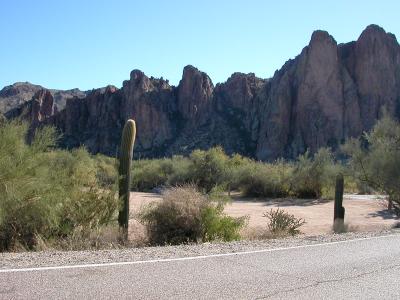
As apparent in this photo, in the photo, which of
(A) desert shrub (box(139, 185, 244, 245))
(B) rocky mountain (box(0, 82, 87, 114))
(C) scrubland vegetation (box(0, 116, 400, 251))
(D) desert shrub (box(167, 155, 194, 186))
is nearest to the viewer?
(C) scrubland vegetation (box(0, 116, 400, 251))

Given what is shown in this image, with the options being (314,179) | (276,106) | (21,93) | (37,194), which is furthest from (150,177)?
(21,93)

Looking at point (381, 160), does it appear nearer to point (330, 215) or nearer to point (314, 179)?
point (330, 215)

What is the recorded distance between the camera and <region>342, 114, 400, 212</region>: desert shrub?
20.8m

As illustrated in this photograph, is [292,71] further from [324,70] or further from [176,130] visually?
[176,130]

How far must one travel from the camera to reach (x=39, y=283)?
21.4 feet

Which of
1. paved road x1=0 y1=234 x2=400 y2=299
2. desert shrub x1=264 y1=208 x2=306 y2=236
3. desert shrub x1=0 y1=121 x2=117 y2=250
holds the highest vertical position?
desert shrub x1=0 y1=121 x2=117 y2=250

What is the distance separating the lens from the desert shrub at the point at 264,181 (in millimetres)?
45812

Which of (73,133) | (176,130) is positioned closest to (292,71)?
(176,130)

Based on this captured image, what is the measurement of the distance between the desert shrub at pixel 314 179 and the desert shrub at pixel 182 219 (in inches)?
1239

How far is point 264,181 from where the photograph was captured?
46.1 meters

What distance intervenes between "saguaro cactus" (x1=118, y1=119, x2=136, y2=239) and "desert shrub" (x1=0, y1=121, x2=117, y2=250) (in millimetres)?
581

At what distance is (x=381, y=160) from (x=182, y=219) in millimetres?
10841

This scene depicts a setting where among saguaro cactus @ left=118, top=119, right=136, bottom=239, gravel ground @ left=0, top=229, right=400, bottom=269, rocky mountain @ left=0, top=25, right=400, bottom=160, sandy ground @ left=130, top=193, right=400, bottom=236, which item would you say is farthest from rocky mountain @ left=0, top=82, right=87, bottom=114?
gravel ground @ left=0, top=229, right=400, bottom=269

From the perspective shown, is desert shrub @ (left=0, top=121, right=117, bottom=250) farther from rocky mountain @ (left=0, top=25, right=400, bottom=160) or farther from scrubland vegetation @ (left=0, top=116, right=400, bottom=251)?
rocky mountain @ (left=0, top=25, right=400, bottom=160)
